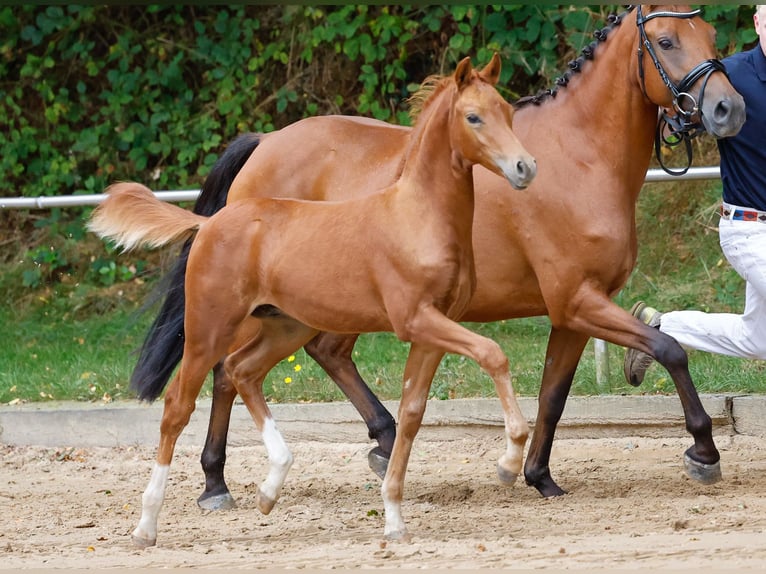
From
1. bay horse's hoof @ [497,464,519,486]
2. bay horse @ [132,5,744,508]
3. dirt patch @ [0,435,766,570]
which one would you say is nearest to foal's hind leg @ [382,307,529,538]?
bay horse's hoof @ [497,464,519,486]

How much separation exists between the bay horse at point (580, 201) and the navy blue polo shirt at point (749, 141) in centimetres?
25

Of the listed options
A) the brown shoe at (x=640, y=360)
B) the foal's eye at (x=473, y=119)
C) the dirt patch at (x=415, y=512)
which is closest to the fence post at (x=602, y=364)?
the dirt patch at (x=415, y=512)

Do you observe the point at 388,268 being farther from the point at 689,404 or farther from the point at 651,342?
the point at 689,404

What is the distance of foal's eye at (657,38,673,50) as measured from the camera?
4570 millimetres

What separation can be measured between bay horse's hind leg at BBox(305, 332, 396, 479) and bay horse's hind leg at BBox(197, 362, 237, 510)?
1.66 feet

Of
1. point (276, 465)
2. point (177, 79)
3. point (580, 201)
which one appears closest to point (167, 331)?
point (276, 465)

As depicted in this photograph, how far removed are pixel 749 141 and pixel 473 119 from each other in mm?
1508

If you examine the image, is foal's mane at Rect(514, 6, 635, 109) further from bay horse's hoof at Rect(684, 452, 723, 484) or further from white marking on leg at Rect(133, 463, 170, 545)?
white marking on leg at Rect(133, 463, 170, 545)

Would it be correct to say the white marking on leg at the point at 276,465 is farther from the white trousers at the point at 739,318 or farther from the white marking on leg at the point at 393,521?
the white trousers at the point at 739,318

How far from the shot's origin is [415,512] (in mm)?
4746

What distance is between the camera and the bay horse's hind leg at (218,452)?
16.9 feet

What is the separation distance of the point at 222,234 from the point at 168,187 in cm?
604

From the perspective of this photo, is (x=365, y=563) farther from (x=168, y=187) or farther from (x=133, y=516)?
(x=168, y=187)

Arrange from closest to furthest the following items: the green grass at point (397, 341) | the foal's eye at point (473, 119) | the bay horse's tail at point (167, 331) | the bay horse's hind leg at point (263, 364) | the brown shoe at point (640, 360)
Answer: the foal's eye at point (473, 119), the bay horse's hind leg at point (263, 364), the brown shoe at point (640, 360), the bay horse's tail at point (167, 331), the green grass at point (397, 341)
